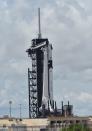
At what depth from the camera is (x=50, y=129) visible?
198250 millimetres

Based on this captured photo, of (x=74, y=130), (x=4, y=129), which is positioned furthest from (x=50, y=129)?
(x=74, y=130)

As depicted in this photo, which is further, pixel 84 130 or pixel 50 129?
pixel 50 129

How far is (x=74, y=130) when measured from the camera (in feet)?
406

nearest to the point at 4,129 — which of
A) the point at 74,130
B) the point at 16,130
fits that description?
the point at 16,130

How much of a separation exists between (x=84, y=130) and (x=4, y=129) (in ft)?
231

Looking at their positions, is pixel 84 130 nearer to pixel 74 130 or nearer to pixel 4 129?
pixel 74 130

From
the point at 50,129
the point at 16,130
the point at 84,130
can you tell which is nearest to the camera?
the point at 84,130

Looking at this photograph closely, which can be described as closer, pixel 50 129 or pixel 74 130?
pixel 74 130

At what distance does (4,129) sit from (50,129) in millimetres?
16288

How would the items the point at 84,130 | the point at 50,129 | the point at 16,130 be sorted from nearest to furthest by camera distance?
1. the point at 84,130
2. the point at 16,130
3. the point at 50,129

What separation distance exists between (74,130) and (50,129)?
75.1 m

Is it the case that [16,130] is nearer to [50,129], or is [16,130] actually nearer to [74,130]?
[50,129]

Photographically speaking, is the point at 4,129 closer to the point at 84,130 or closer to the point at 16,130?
the point at 16,130

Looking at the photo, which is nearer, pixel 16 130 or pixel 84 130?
pixel 84 130
